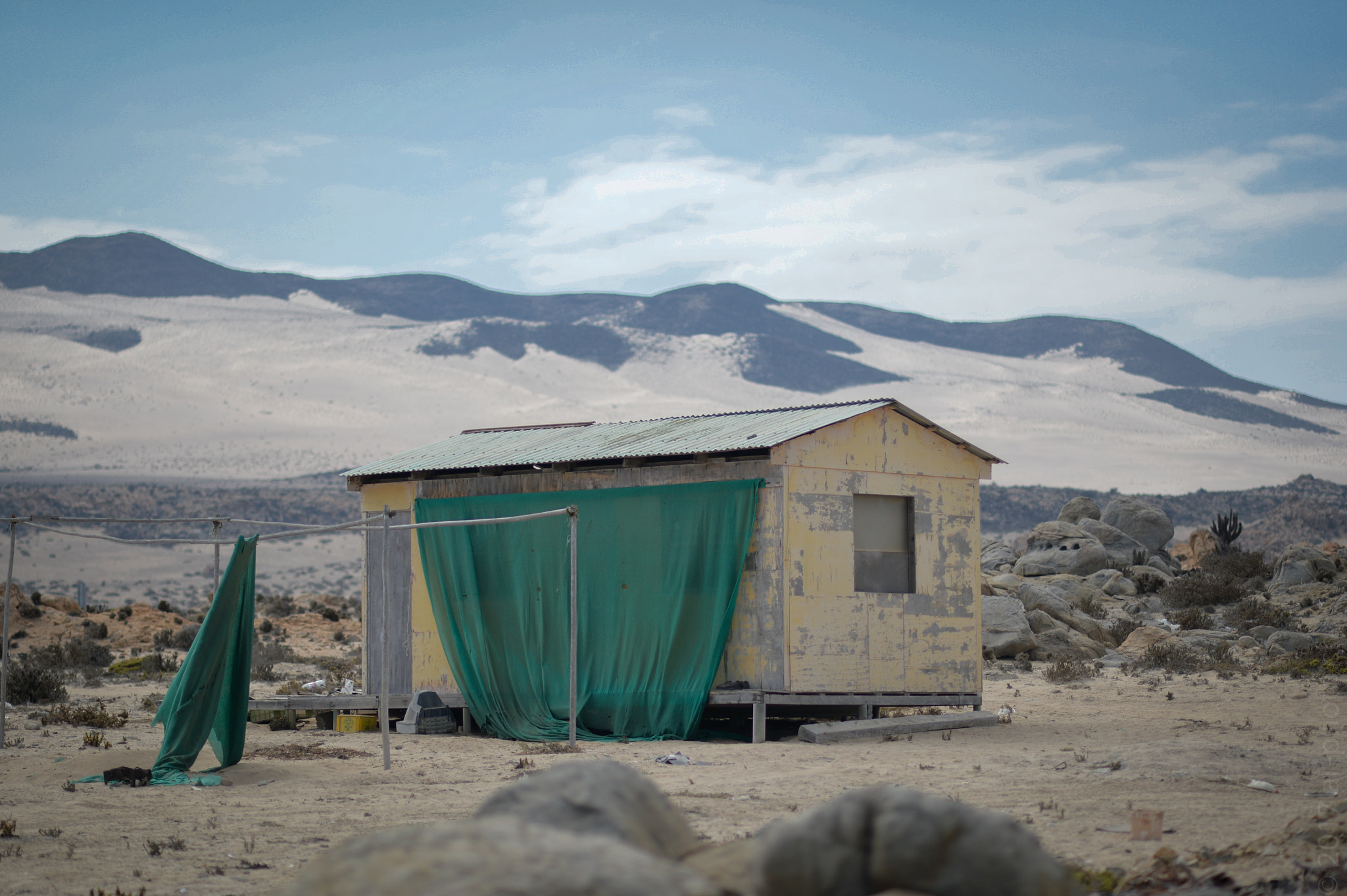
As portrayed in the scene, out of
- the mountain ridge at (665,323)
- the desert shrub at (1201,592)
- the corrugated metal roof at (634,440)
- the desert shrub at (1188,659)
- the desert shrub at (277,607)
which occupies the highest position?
the mountain ridge at (665,323)

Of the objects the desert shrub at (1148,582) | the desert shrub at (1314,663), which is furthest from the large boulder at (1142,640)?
the desert shrub at (1148,582)

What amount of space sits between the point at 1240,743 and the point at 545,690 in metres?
7.09

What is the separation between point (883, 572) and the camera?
1421cm

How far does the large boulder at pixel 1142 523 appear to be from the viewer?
34531mm

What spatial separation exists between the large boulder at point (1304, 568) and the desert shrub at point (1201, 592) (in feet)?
5.45

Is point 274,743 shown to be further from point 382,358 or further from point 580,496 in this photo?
point 382,358

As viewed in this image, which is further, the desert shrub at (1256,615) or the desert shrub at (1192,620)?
the desert shrub at (1192,620)

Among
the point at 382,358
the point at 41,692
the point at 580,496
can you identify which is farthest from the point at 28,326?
the point at 580,496

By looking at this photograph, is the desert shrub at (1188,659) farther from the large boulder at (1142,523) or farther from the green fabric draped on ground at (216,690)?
the large boulder at (1142,523)

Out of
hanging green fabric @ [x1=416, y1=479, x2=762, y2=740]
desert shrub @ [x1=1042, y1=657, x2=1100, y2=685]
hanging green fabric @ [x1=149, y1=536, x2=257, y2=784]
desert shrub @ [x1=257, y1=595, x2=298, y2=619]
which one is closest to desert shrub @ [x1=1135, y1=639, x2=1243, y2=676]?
desert shrub @ [x1=1042, y1=657, x2=1100, y2=685]

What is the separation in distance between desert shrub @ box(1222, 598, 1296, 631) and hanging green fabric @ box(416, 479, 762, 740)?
1443 cm

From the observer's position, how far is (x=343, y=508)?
63281 millimetres

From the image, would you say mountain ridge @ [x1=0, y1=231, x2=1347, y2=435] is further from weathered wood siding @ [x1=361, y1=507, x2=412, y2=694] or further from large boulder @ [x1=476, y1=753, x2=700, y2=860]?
large boulder @ [x1=476, y1=753, x2=700, y2=860]

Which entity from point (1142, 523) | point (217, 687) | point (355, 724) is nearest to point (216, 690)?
point (217, 687)
